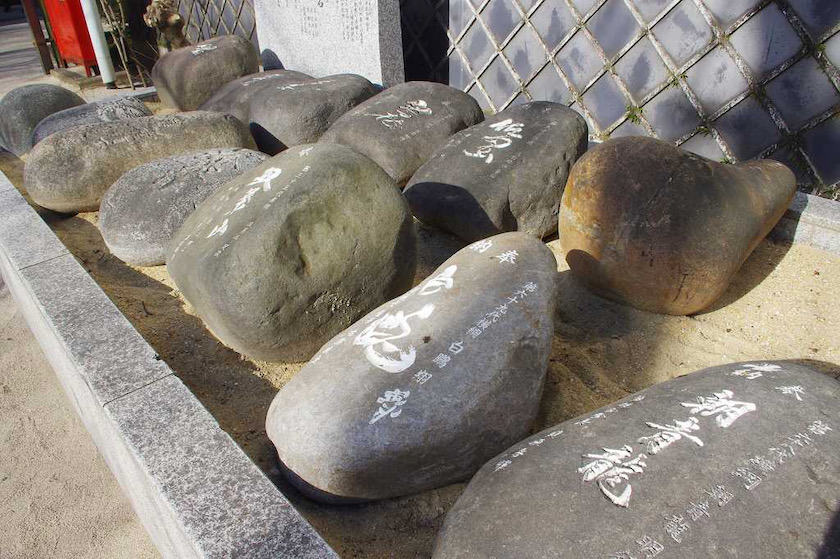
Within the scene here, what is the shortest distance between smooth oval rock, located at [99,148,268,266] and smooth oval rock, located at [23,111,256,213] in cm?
43

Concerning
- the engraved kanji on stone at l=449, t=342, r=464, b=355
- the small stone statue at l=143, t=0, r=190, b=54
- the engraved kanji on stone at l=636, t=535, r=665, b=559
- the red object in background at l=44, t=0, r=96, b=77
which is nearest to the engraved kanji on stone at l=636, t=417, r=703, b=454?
the engraved kanji on stone at l=636, t=535, r=665, b=559

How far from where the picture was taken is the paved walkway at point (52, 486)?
1.85m

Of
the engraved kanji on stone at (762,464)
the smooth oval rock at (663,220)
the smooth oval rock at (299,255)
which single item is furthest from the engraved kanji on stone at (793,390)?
the smooth oval rock at (299,255)

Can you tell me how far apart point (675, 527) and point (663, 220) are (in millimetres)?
1265

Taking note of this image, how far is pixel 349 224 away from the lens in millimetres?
2078

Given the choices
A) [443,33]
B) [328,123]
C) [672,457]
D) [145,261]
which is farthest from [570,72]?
[672,457]

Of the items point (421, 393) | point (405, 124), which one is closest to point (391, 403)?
point (421, 393)

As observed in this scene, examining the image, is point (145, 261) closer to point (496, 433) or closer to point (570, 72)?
point (496, 433)

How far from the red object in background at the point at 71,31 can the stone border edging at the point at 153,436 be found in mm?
5127

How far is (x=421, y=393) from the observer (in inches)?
61.3

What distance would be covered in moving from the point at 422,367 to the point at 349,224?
69 centimetres

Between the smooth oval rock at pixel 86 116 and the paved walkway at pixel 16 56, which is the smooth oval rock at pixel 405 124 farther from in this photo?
the paved walkway at pixel 16 56

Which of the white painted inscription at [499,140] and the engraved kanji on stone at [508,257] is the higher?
the white painted inscription at [499,140]

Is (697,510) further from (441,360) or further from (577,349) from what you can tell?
(577,349)
